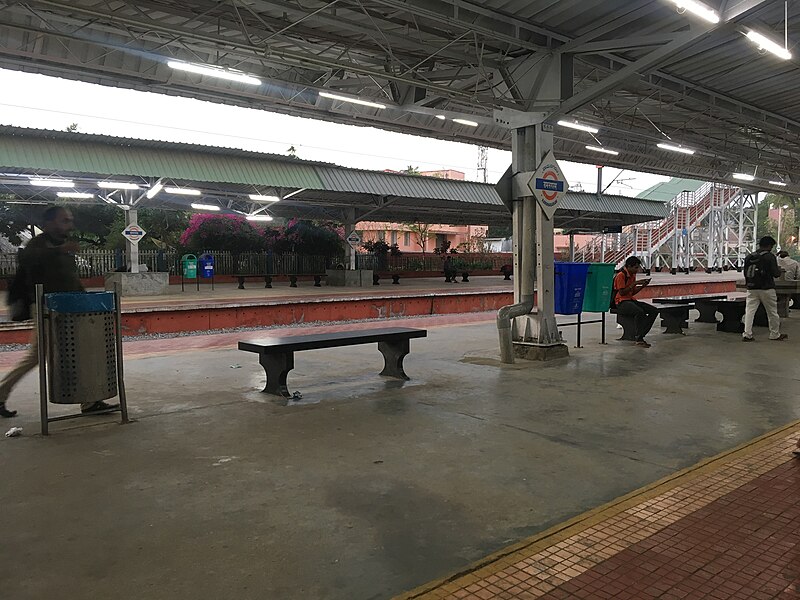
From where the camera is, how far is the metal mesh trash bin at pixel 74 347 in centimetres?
489

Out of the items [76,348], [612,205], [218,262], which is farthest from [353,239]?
[76,348]

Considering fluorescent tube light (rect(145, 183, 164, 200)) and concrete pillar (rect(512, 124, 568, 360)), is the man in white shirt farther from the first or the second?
fluorescent tube light (rect(145, 183, 164, 200))

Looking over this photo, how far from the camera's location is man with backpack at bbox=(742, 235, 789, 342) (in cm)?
988

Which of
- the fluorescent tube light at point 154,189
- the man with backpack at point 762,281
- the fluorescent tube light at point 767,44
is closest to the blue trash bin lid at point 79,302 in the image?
the fluorescent tube light at point 767,44

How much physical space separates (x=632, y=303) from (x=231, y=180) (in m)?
14.6

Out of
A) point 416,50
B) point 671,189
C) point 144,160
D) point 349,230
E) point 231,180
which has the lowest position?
point 349,230

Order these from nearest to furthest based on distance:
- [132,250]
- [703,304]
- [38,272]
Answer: [38,272] → [703,304] → [132,250]

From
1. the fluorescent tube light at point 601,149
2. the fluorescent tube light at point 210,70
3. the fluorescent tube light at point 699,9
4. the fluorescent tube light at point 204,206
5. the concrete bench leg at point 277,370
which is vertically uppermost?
the fluorescent tube light at point 601,149

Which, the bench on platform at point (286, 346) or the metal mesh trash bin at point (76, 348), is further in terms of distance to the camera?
the bench on platform at point (286, 346)

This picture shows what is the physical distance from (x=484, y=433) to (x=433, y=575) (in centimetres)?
232

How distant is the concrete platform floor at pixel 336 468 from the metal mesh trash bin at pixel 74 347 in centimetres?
35

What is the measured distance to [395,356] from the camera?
23.9 ft

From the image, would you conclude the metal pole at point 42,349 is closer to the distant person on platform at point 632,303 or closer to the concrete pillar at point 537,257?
the concrete pillar at point 537,257

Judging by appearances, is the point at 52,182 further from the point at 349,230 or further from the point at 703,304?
the point at 703,304
